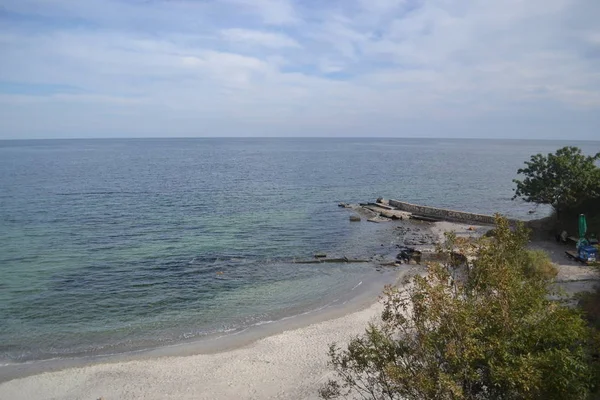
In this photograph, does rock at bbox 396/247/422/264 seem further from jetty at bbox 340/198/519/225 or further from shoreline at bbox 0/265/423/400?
jetty at bbox 340/198/519/225

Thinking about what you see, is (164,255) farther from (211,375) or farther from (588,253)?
(588,253)

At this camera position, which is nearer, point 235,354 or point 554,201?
point 235,354

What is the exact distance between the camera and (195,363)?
2330cm

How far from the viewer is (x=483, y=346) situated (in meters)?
10.5

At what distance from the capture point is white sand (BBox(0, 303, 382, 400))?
20.5 metres

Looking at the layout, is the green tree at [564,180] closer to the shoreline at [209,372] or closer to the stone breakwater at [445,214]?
the stone breakwater at [445,214]

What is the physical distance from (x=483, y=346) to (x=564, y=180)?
36.7 metres

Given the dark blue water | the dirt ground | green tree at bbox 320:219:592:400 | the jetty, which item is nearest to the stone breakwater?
the jetty

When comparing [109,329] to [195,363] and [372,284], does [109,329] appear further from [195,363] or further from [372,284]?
[372,284]

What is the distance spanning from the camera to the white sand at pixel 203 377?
20516 mm

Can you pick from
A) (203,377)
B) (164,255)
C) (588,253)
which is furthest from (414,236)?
(203,377)

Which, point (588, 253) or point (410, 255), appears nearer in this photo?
point (588, 253)

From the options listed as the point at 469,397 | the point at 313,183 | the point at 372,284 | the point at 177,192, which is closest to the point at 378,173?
the point at 313,183

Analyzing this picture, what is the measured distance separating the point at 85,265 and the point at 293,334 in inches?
902
